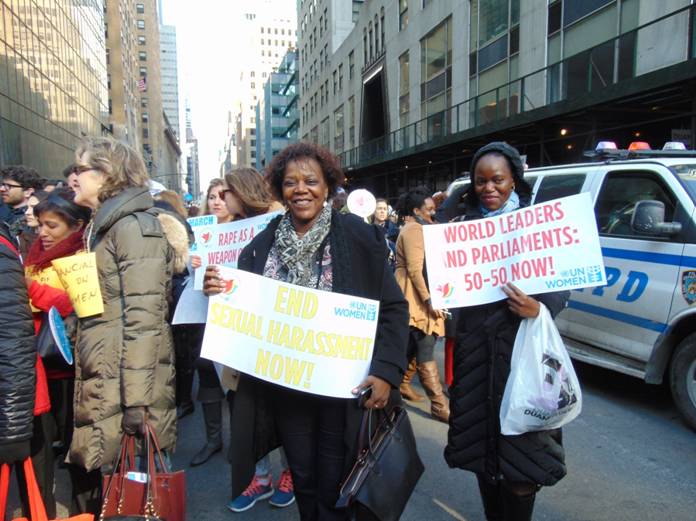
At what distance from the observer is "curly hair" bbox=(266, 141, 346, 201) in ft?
7.70

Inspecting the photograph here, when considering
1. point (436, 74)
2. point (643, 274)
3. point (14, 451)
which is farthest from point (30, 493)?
point (436, 74)

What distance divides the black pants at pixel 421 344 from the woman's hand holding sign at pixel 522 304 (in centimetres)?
257

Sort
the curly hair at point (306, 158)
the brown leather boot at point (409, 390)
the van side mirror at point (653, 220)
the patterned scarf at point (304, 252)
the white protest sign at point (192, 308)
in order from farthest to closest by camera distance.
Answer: the brown leather boot at point (409, 390), the van side mirror at point (653, 220), the white protest sign at point (192, 308), the curly hair at point (306, 158), the patterned scarf at point (304, 252)

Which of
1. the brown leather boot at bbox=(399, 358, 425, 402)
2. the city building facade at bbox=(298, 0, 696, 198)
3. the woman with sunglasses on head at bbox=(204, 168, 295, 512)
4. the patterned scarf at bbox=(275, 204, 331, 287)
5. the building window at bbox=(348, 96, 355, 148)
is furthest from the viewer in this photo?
the building window at bbox=(348, 96, 355, 148)

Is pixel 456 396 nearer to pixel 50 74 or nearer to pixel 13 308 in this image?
pixel 13 308

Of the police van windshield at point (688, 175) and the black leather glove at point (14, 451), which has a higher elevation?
the police van windshield at point (688, 175)

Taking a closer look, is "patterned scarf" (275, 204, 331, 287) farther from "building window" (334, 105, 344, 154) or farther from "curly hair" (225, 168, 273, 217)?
"building window" (334, 105, 344, 154)

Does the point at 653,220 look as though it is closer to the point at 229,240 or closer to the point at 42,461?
the point at 229,240

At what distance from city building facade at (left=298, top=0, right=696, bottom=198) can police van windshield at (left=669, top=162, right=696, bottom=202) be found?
5.86 metres

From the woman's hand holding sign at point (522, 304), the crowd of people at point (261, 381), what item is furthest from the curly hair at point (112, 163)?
the woman's hand holding sign at point (522, 304)

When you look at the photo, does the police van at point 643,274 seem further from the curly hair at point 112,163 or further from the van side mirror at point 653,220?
the curly hair at point 112,163

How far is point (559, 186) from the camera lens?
5582 millimetres

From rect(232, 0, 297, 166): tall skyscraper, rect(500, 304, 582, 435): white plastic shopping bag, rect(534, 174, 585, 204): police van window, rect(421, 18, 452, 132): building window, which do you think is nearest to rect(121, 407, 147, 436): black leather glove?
rect(500, 304, 582, 435): white plastic shopping bag

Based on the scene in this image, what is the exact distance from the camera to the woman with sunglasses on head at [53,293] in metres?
2.52
